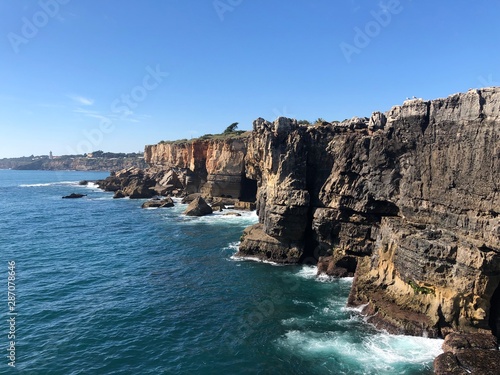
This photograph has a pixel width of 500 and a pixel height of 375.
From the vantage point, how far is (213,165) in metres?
79.7

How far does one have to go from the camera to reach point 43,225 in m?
61.9

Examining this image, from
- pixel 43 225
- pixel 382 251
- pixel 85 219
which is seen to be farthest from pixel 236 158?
pixel 382 251

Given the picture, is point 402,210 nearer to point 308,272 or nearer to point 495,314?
point 495,314

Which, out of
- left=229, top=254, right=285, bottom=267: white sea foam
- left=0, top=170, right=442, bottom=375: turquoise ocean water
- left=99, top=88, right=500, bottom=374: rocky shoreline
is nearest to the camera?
left=0, top=170, right=442, bottom=375: turquoise ocean water

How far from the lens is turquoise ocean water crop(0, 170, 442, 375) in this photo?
71.4ft

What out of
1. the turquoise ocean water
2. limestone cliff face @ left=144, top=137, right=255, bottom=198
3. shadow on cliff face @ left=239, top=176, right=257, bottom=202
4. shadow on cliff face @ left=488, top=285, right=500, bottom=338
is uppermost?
limestone cliff face @ left=144, top=137, right=255, bottom=198

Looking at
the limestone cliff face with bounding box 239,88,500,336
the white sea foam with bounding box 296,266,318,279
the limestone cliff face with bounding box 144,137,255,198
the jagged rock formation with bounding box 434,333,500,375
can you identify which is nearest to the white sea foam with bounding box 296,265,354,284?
the white sea foam with bounding box 296,266,318,279

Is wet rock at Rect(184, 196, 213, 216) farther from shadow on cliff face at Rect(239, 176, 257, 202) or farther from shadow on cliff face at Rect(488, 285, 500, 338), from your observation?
shadow on cliff face at Rect(488, 285, 500, 338)

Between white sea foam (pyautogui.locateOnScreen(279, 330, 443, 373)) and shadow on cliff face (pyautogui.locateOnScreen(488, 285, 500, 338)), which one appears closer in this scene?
white sea foam (pyautogui.locateOnScreen(279, 330, 443, 373))

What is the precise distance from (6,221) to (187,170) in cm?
4122

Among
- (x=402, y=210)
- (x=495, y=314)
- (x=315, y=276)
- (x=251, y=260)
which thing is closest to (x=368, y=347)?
(x=495, y=314)

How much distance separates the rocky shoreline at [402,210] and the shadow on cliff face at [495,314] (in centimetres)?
6

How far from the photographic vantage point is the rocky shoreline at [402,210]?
2278 cm

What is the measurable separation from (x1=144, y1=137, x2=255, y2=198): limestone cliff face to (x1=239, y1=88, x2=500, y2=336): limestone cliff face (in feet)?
106
